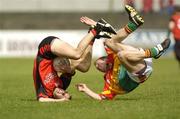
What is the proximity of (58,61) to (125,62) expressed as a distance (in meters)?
1.25

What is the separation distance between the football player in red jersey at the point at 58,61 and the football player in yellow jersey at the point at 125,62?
293mm

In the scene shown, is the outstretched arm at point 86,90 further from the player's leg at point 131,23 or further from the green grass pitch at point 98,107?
the player's leg at point 131,23

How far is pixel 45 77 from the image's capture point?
12336 mm

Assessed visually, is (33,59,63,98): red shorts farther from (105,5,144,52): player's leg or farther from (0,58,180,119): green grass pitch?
(105,5,144,52): player's leg

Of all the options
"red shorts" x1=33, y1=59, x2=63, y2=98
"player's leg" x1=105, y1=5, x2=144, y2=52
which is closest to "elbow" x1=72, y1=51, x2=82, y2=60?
"red shorts" x1=33, y1=59, x2=63, y2=98

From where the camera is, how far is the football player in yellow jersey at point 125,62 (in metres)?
11.9

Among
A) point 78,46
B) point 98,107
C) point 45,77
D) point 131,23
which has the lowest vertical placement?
point 98,107

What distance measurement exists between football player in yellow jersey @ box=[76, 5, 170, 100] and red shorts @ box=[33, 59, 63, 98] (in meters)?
0.50

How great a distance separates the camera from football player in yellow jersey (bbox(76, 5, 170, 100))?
11.9 meters

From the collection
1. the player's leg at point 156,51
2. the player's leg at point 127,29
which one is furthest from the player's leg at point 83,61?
the player's leg at point 156,51

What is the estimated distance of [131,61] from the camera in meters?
12.0

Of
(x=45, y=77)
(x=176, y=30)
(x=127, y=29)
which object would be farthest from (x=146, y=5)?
(x=45, y=77)

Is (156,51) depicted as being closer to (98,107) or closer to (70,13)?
(98,107)

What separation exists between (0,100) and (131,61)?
2.60 meters
